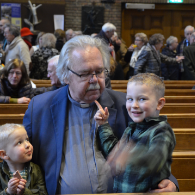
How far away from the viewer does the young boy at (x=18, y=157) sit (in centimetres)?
189

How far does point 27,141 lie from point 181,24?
1042 centimetres

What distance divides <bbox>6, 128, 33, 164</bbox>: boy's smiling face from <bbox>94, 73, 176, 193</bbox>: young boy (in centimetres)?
44

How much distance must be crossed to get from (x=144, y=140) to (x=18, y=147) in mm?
748

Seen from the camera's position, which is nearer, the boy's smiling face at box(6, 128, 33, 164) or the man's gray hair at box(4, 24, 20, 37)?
the boy's smiling face at box(6, 128, 33, 164)

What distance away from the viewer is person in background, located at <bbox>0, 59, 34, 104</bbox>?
3.76m

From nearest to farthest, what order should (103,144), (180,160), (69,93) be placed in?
1. (103,144)
2. (69,93)
3. (180,160)

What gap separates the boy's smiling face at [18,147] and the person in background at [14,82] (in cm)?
188

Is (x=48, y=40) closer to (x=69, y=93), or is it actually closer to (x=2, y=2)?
(x=69, y=93)

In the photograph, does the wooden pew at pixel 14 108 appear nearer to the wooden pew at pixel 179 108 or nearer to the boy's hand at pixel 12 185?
the wooden pew at pixel 179 108

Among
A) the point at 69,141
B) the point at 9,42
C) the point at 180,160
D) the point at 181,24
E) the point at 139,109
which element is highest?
the point at 181,24

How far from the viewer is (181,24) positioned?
1141cm

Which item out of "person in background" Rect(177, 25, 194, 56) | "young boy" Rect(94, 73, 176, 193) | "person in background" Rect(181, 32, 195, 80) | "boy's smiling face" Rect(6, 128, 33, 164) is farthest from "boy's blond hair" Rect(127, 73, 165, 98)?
"person in background" Rect(177, 25, 194, 56)

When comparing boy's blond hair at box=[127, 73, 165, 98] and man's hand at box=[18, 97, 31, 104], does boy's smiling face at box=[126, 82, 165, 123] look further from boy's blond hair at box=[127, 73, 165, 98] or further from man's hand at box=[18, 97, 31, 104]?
man's hand at box=[18, 97, 31, 104]

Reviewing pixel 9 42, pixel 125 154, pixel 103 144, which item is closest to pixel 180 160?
pixel 103 144
